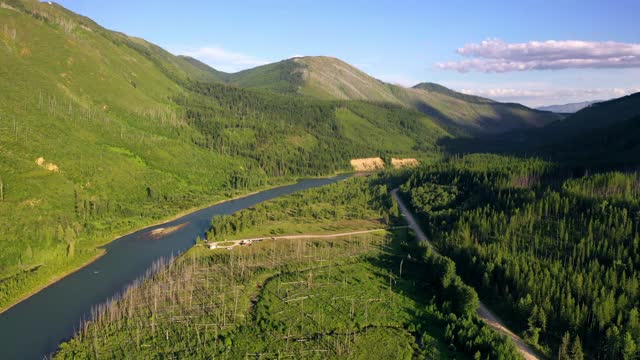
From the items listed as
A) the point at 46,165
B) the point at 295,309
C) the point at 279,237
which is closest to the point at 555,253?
the point at 295,309

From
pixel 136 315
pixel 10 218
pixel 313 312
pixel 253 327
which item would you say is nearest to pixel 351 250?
pixel 313 312

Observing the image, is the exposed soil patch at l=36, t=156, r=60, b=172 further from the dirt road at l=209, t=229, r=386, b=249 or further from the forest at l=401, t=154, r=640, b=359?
the forest at l=401, t=154, r=640, b=359

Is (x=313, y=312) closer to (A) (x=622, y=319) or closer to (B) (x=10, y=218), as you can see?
(A) (x=622, y=319)

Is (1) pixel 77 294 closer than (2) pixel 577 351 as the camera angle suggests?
No

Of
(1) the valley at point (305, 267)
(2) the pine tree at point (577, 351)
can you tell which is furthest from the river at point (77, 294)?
(2) the pine tree at point (577, 351)

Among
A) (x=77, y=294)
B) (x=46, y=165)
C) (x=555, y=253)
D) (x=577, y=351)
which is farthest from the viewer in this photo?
(x=46, y=165)

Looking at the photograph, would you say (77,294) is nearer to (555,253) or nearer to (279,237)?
(279,237)
